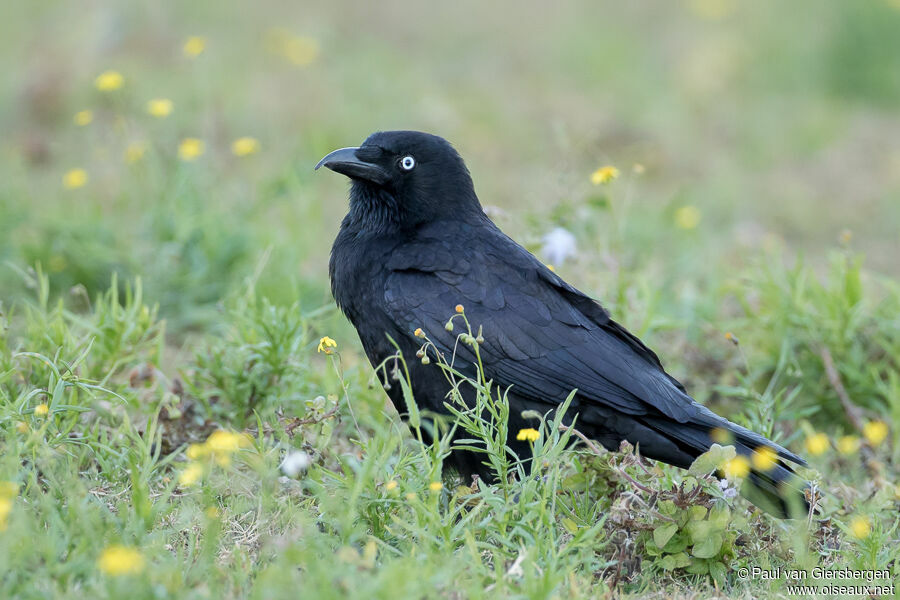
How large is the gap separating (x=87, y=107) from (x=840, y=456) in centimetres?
642

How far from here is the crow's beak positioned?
4008 millimetres

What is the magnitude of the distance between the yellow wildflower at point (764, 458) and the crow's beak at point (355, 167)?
1761 mm

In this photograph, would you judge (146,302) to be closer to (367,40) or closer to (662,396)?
(662,396)

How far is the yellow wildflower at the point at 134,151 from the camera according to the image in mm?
5605

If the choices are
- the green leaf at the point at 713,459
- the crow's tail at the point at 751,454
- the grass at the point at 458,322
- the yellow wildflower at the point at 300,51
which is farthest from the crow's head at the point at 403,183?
the yellow wildflower at the point at 300,51

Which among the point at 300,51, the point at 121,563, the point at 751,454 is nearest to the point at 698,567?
the point at 751,454

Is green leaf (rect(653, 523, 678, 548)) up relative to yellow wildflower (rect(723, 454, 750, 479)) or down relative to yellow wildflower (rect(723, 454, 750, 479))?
down

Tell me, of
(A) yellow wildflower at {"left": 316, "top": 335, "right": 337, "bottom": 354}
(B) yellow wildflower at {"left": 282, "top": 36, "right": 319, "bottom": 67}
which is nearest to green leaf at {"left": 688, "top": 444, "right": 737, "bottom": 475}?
(A) yellow wildflower at {"left": 316, "top": 335, "right": 337, "bottom": 354}

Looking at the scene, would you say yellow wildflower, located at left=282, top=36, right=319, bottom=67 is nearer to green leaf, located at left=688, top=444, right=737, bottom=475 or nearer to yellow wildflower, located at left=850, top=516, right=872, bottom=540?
green leaf, located at left=688, top=444, right=737, bottom=475

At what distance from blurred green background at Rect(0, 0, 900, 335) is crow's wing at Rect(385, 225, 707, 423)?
1.17 metres

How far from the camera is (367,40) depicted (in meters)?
10.1

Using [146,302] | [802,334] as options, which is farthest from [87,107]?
[802,334]

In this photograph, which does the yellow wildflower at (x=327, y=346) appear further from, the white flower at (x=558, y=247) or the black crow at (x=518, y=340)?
the white flower at (x=558, y=247)

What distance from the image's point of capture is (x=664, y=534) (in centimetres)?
322
